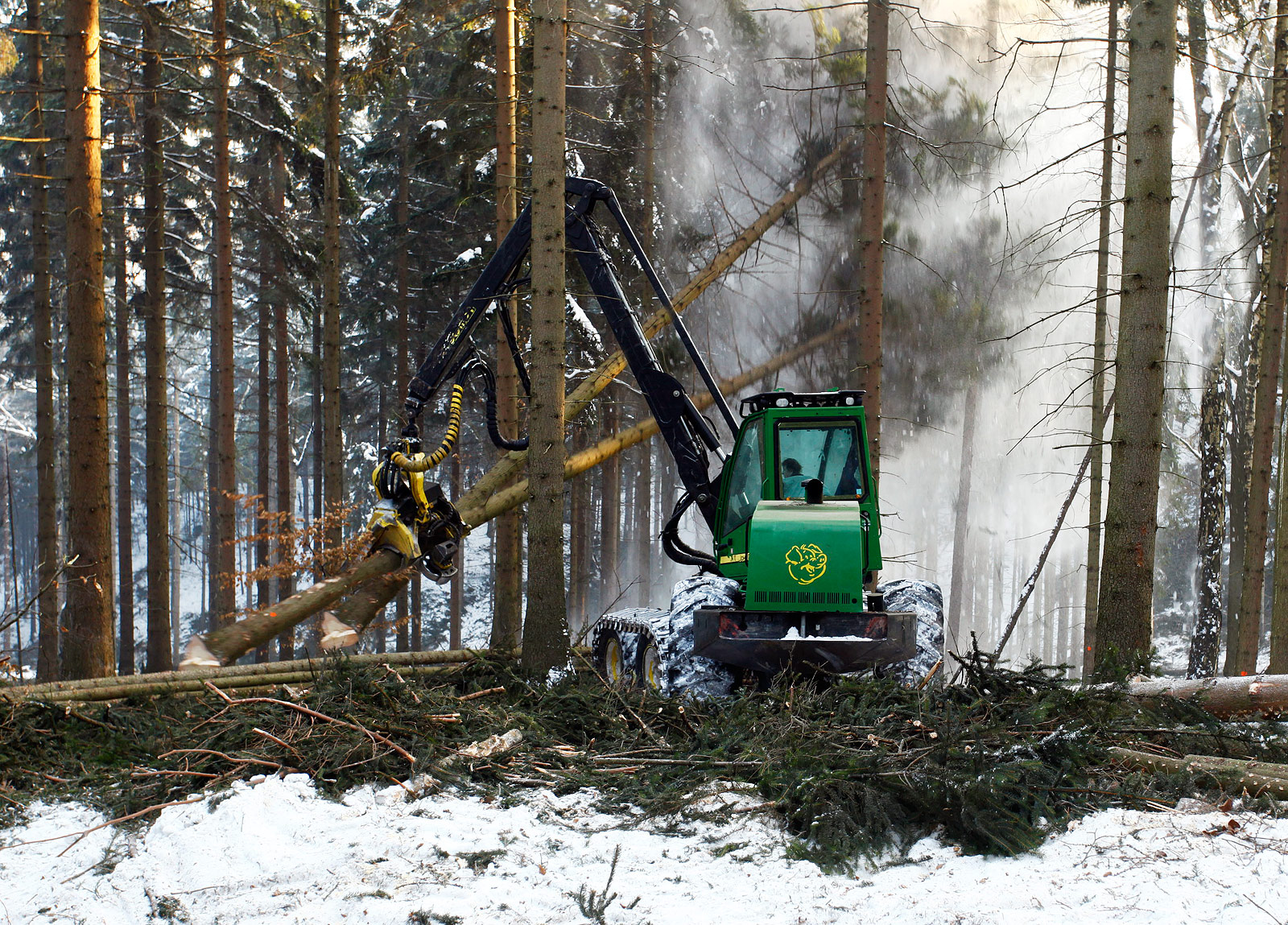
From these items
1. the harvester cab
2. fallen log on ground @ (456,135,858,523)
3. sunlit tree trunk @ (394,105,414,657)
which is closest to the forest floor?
the harvester cab

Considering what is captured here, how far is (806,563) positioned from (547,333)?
2804 millimetres

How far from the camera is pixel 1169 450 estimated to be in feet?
62.0

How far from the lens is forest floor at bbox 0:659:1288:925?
3.78 metres

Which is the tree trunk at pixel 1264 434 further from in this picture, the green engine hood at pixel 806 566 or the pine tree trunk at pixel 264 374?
the pine tree trunk at pixel 264 374

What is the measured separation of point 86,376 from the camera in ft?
31.3

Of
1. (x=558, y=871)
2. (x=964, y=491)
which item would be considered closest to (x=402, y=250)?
(x=964, y=491)

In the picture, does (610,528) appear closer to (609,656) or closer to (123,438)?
(123,438)

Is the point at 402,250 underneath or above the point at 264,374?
above

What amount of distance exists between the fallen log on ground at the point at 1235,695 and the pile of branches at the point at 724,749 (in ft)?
0.34

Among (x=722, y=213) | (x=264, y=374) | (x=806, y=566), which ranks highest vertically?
(x=722, y=213)

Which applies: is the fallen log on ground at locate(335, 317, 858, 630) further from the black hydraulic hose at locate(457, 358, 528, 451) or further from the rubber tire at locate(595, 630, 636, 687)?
the rubber tire at locate(595, 630, 636, 687)

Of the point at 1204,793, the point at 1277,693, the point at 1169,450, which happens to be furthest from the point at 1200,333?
the point at 1204,793

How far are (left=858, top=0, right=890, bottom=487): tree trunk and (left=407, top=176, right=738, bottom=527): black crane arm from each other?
3012mm

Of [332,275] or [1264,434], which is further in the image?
[332,275]
